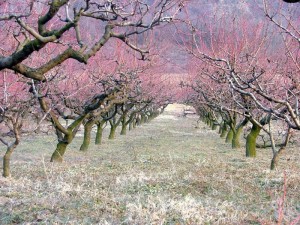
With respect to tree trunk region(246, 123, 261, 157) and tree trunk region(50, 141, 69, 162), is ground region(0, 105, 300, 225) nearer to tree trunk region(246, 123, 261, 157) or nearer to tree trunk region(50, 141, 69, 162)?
tree trunk region(50, 141, 69, 162)

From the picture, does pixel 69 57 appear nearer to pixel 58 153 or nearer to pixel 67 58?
pixel 67 58

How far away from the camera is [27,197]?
6.71 metres

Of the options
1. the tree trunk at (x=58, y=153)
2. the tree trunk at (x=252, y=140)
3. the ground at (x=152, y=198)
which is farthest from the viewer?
the tree trunk at (x=252, y=140)

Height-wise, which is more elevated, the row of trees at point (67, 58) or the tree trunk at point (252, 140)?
the row of trees at point (67, 58)

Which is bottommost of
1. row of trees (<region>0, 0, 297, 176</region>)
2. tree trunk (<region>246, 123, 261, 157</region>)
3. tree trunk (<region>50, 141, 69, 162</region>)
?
tree trunk (<region>50, 141, 69, 162</region>)

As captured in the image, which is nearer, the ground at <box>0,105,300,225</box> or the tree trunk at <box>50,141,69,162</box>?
the ground at <box>0,105,300,225</box>

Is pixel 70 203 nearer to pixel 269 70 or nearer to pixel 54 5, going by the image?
pixel 54 5

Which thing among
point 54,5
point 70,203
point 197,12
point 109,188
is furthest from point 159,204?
point 197,12

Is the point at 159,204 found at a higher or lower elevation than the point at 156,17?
lower

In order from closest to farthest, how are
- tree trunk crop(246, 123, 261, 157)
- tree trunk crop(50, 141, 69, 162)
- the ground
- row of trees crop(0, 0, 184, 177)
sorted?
1. row of trees crop(0, 0, 184, 177)
2. the ground
3. tree trunk crop(50, 141, 69, 162)
4. tree trunk crop(246, 123, 261, 157)

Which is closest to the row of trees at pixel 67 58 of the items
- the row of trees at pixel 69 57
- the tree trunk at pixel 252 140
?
the row of trees at pixel 69 57

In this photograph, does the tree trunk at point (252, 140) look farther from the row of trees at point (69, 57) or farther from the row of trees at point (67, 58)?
the row of trees at point (67, 58)

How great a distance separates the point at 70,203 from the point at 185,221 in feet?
6.27

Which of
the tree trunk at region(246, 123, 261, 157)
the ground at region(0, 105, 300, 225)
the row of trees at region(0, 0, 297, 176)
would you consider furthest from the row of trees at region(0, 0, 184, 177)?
the tree trunk at region(246, 123, 261, 157)
